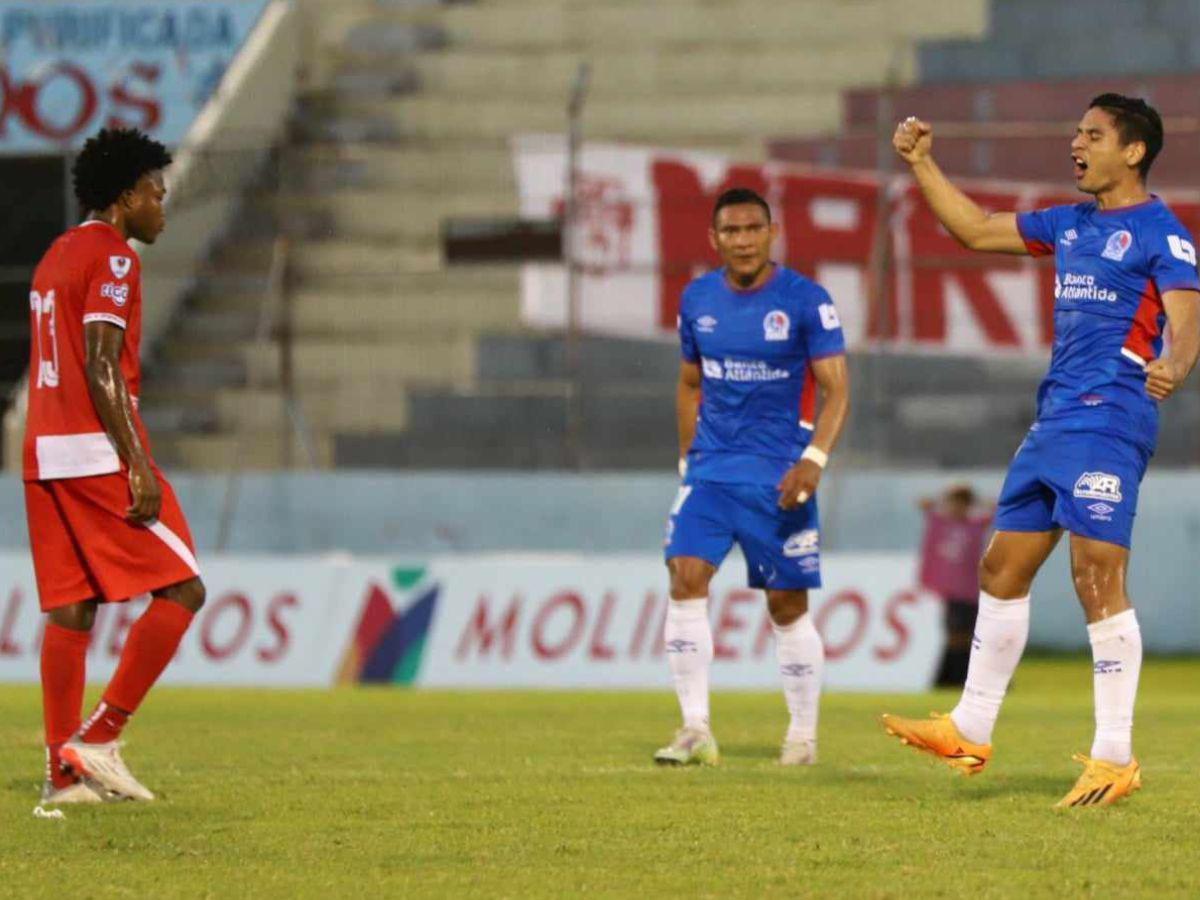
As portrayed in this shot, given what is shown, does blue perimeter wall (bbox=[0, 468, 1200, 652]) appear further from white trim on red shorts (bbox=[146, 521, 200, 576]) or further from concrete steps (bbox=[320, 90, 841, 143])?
white trim on red shorts (bbox=[146, 521, 200, 576])

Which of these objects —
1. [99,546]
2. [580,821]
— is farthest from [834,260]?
[580,821]

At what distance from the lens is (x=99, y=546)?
24.1 feet

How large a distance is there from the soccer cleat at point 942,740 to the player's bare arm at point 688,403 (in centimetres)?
229

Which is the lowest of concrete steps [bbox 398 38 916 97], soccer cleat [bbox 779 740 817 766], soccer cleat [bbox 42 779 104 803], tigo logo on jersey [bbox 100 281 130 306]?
soccer cleat [bbox 779 740 817 766]

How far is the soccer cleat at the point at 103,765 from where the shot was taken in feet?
23.9

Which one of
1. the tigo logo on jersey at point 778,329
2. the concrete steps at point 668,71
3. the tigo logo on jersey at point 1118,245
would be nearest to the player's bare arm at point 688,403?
the tigo logo on jersey at point 778,329

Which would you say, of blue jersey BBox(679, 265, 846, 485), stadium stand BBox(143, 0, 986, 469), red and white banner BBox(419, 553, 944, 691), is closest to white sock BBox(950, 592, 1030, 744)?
blue jersey BBox(679, 265, 846, 485)

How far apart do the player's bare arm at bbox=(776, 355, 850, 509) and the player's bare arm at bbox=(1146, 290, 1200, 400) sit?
1884 millimetres

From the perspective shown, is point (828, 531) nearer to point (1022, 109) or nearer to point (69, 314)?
point (1022, 109)

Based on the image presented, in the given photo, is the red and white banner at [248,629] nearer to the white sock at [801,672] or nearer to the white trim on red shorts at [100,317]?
the white sock at [801,672]

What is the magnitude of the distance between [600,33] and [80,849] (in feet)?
55.8

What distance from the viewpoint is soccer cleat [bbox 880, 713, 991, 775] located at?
7211 mm

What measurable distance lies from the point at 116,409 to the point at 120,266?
0.45 metres

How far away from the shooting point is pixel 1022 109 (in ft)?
66.6
